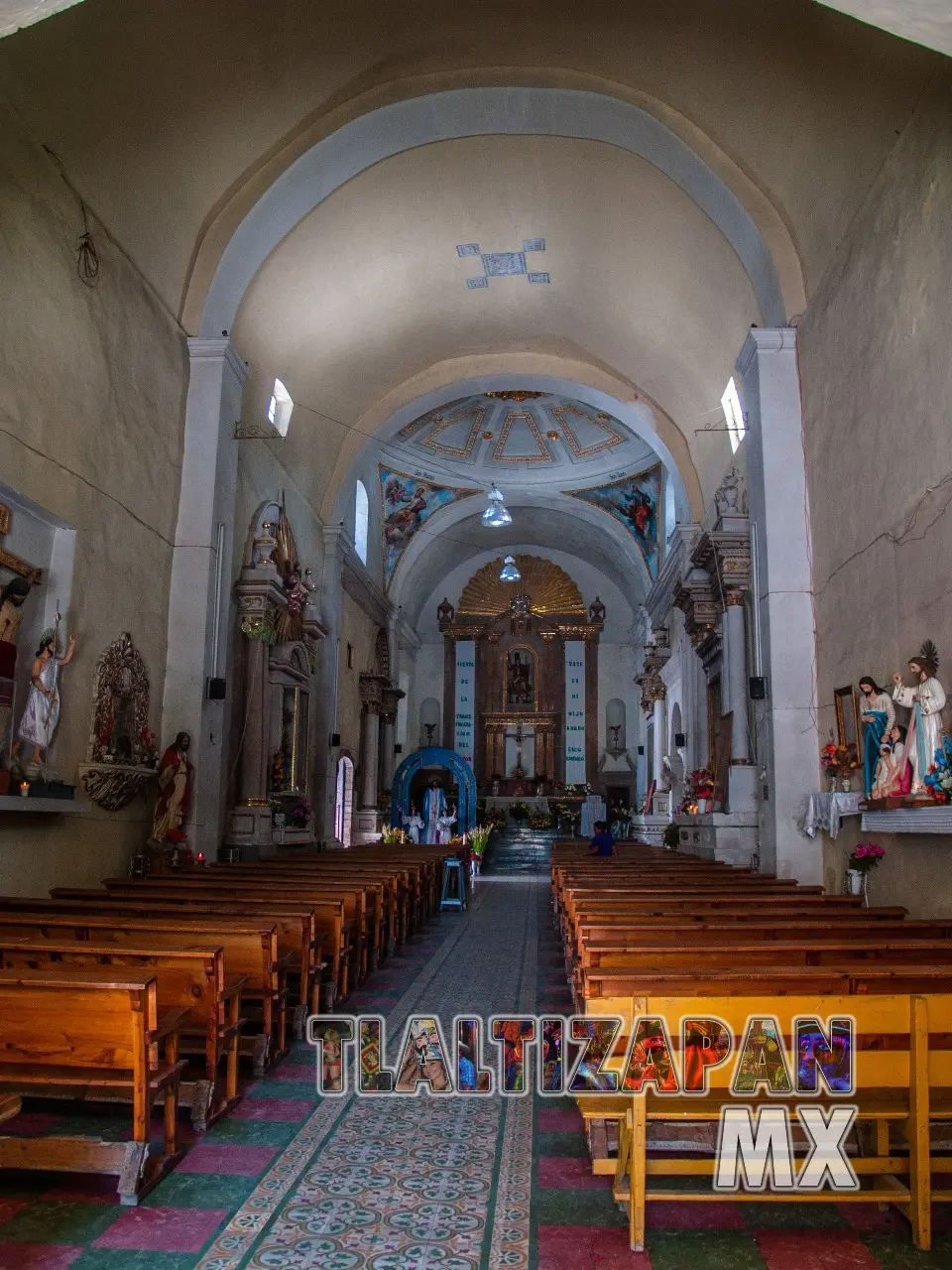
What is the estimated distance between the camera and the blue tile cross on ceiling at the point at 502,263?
1325 centimetres

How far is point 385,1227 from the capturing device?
3.14 m

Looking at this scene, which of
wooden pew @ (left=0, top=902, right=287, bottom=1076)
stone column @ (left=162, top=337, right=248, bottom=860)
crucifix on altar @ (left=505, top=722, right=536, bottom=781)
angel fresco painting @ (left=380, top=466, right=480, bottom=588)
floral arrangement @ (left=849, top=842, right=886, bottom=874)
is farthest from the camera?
crucifix on altar @ (left=505, top=722, right=536, bottom=781)

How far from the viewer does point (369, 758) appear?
811 inches

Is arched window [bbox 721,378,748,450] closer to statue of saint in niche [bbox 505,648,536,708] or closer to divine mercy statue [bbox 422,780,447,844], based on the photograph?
divine mercy statue [bbox 422,780,447,844]

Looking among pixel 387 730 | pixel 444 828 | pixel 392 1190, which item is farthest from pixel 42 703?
pixel 387 730

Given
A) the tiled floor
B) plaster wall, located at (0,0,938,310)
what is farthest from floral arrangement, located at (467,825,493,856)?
the tiled floor

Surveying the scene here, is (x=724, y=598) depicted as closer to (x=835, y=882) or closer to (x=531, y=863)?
(x=835, y=882)

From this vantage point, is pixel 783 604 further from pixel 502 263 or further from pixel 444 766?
pixel 444 766

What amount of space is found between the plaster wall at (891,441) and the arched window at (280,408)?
736cm

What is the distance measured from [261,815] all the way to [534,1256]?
9.33 m

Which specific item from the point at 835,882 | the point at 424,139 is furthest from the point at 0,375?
the point at 835,882

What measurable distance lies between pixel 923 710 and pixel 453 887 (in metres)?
8.05

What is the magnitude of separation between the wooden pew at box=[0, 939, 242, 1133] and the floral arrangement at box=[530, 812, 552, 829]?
2218 centimetres

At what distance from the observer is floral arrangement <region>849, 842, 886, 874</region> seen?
7473mm
